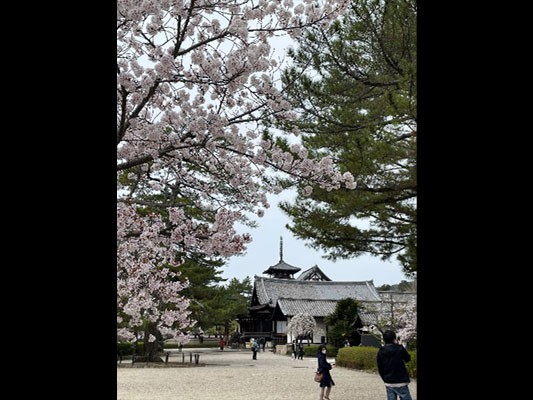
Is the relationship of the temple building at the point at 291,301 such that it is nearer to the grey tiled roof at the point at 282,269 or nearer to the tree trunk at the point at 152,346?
the grey tiled roof at the point at 282,269

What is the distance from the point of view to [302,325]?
23828 millimetres

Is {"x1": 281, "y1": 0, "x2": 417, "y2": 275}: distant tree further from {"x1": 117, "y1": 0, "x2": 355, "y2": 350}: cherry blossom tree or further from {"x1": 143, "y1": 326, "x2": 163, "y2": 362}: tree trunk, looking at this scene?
{"x1": 143, "y1": 326, "x2": 163, "y2": 362}: tree trunk

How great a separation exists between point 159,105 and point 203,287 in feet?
45.8

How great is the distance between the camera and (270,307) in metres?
27.6

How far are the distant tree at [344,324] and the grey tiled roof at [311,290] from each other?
7678 mm

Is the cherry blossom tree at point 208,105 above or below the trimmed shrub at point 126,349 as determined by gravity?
above

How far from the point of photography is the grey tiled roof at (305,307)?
26.0 meters

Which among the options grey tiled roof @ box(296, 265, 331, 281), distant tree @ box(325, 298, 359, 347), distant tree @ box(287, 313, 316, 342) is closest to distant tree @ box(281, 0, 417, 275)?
distant tree @ box(325, 298, 359, 347)

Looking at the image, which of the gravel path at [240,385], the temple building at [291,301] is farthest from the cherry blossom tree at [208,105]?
the temple building at [291,301]
